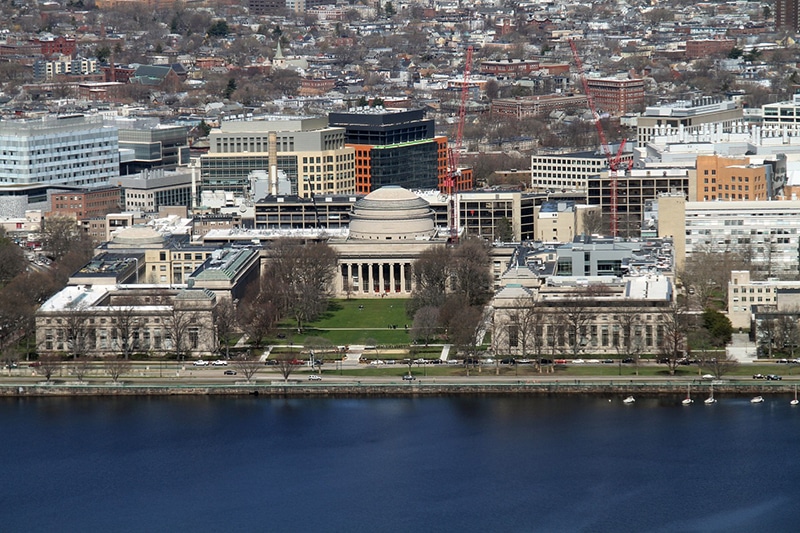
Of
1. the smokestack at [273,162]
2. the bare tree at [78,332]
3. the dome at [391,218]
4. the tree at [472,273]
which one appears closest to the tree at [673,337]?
the tree at [472,273]

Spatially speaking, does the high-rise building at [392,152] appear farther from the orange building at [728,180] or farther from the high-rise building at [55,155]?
the orange building at [728,180]

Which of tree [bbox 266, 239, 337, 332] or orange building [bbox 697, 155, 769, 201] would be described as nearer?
tree [bbox 266, 239, 337, 332]

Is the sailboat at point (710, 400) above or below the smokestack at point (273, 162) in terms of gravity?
below

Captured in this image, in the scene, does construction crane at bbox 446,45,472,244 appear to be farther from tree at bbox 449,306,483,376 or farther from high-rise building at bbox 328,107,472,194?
tree at bbox 449,306,483,376

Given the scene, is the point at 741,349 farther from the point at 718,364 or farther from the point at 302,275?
the point at 302,275

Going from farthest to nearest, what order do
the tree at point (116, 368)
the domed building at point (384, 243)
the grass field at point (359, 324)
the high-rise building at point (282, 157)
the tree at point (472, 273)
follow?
1. the high-rise building at point (282, 157)
2. the domed building at point (384, 243)
3. the tree at point (472, 273)
4. the grass field at point (359, 324)
5. the tree at point (116, 368)

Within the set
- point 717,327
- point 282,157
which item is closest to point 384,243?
point 282,157


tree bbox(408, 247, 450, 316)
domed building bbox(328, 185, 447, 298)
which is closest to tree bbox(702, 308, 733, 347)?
tree bbox(408, 247, 450, 316)

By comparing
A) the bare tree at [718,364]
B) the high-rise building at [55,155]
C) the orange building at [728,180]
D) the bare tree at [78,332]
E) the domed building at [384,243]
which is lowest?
the bare tree at [718,364]
